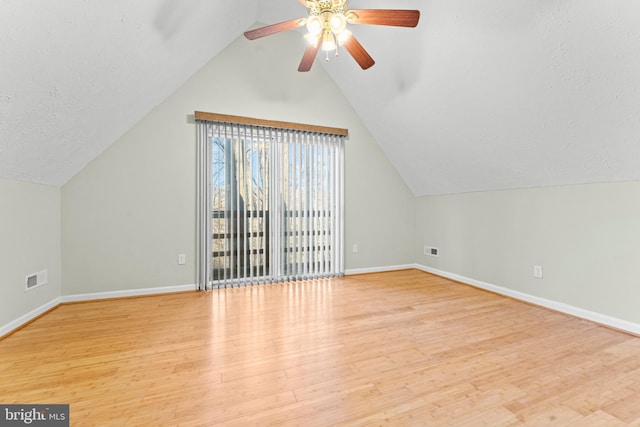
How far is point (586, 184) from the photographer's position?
2.63 m

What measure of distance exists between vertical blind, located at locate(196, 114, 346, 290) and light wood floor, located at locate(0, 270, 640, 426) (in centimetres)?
79

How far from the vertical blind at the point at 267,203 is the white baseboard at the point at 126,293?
233mm

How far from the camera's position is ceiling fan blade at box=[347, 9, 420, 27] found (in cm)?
187

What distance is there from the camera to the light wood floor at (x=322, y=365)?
142 centimetres

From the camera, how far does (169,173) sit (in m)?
3.38

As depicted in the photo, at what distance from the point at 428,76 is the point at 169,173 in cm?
306

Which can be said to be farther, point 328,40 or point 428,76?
point 428,76

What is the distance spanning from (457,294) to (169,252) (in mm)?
3432

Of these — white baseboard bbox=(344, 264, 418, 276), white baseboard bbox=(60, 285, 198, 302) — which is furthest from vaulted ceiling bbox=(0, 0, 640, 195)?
white baseboard bbox=(344, 264, 418, 276)

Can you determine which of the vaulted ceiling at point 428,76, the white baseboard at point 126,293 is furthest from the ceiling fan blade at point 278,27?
the white baseboard at point 126,293

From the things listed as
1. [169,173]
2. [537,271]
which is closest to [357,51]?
[169,173]

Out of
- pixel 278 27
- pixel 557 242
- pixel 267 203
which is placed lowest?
pixel 557 242

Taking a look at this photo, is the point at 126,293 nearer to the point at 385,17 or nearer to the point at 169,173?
the point at 169,173

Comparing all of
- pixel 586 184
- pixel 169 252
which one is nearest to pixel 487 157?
pixel 586 184
